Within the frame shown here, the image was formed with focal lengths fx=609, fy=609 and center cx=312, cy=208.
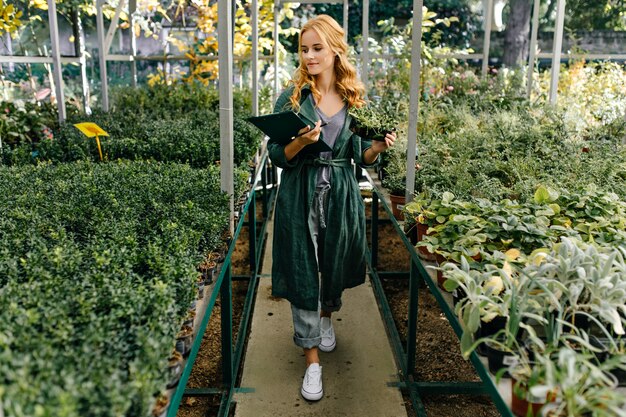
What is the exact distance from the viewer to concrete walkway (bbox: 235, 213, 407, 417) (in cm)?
275

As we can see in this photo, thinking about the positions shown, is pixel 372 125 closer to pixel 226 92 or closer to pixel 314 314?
pixel 226 92

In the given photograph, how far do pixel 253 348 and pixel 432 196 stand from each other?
4.31ft

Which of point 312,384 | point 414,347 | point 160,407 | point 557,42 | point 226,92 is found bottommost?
point 312,384

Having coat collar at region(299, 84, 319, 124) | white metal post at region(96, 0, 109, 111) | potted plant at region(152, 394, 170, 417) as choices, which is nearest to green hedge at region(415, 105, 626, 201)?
coat collar at region(299, 84, 319, 124)

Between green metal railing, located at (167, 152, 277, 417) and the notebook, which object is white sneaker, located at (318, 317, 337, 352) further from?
the notebook

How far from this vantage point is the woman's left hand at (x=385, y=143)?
8.64 feet

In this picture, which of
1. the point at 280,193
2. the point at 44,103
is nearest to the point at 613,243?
the point at 280,193

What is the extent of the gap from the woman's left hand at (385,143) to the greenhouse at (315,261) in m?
0.01

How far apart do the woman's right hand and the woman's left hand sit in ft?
1.08

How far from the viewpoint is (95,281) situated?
1567 mm

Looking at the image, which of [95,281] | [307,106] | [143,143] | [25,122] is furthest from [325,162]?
[25,122]

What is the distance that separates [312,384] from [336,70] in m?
1.45

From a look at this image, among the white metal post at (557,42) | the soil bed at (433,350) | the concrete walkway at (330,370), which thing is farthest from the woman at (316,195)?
the white metal post at (557,42)

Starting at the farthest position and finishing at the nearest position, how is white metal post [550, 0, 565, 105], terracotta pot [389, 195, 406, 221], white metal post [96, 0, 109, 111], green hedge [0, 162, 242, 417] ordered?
white metal post [96, 0, 109, 111] → white metal post [550, 0, 565, 105] → terracotta pot [389, 195, 406, 221] → green hedge [0, 162, 242, 417]
